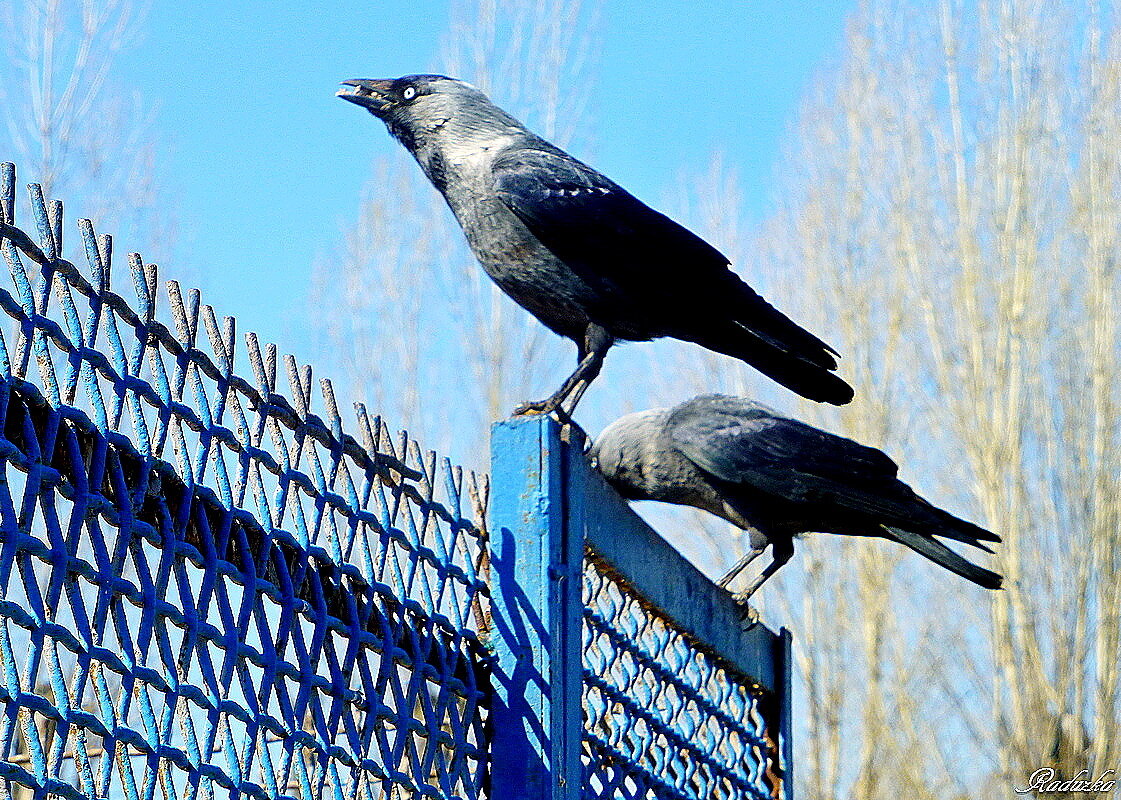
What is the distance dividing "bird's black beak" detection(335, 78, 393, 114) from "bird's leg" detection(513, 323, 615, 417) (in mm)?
724

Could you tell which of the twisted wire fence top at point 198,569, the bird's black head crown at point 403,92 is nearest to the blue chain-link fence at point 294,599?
the twisted wire fence top at point 198,569

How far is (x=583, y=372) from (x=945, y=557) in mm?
1391

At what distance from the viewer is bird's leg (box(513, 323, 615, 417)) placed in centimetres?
273

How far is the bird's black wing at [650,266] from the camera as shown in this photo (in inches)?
118

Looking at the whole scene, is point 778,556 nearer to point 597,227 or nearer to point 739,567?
point 739,567

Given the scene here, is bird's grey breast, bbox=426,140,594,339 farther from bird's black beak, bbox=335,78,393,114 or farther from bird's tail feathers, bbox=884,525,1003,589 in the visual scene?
bird's tail feathers, bbox=884,525,1003,589

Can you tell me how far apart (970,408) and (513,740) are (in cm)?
1068

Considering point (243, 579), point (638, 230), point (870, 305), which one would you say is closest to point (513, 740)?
point (243, 579)

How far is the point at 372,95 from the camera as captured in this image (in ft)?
10.9

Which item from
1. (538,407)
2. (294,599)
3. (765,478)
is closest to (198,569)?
(294,599)

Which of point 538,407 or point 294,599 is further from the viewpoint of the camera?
point 538,407

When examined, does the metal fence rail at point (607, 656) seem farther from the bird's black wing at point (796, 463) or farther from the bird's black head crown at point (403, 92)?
the bird's black head crown at point (403, 92)

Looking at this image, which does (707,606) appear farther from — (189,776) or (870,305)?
(870,305)

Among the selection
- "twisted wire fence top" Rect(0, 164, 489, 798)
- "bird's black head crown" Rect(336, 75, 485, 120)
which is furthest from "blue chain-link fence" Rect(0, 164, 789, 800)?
"bird's black head crown" Rect(336, 75, 485, 120)
